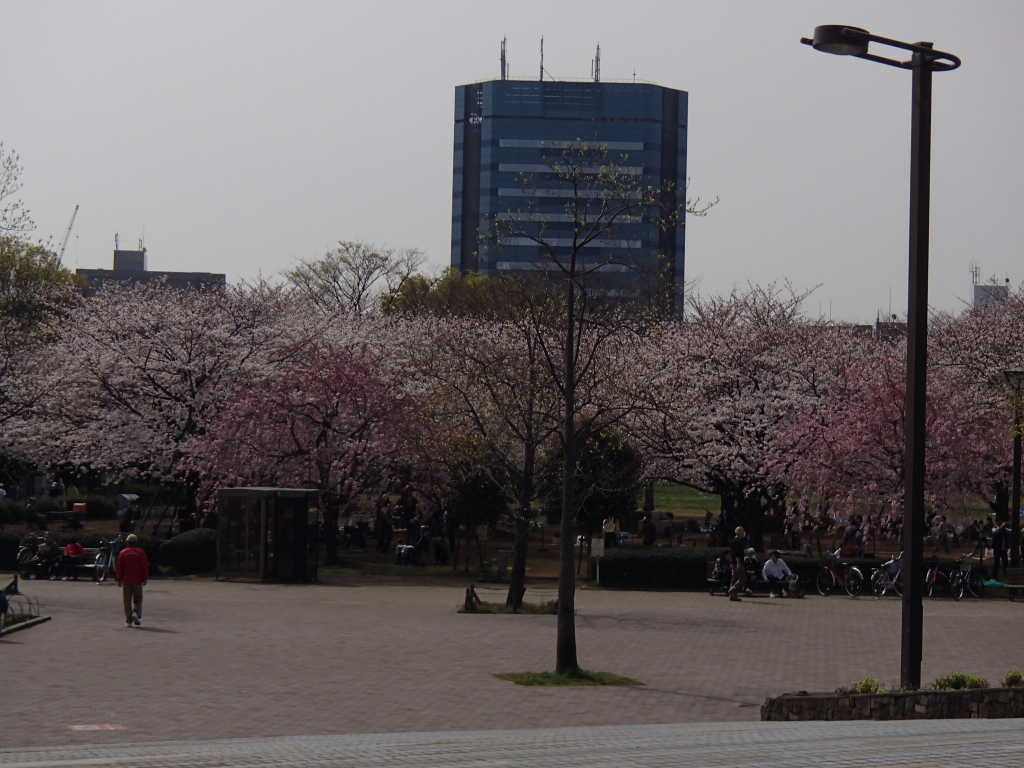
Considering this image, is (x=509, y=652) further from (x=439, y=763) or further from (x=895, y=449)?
(x=895, y=449)

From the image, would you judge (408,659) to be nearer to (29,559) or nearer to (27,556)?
(29,559)

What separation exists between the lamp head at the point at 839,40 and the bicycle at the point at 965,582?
20.3m

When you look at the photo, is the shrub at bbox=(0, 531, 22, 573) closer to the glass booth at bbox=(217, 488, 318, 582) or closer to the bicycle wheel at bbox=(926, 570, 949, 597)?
the glass booth at bbox=(217, 488, 318, 582)

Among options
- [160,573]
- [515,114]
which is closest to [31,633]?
[160,573]

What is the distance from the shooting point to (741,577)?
93.9ft

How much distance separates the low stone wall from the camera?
11844mm

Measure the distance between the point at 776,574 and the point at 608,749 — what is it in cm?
2057

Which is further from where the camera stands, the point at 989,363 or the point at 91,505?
the point at 91,505

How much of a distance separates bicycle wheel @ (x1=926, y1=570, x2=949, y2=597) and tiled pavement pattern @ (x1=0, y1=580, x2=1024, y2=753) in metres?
1.31

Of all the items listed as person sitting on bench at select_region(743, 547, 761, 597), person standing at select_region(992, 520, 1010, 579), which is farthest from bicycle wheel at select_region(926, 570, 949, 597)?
person sitting on bench at select_region(743, 547, 761, 597)

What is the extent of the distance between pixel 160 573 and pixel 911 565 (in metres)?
23.7

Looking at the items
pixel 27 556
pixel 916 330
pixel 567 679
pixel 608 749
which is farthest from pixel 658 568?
pixel 608 749

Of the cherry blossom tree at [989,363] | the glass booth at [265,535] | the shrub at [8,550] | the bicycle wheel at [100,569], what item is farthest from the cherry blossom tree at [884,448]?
the shrub at [8,550]

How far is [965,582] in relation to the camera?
2875 centimetres
